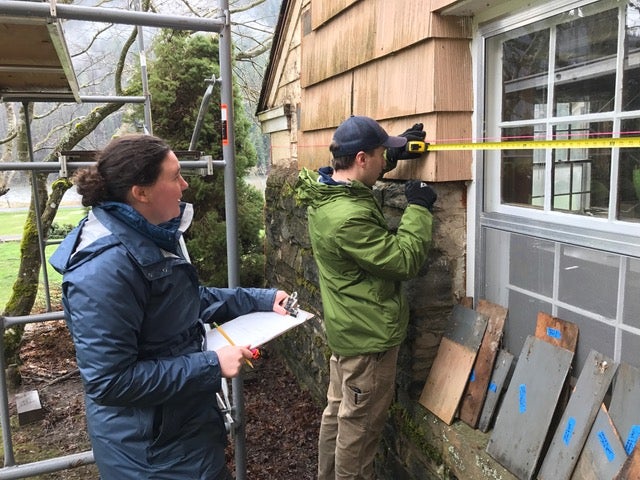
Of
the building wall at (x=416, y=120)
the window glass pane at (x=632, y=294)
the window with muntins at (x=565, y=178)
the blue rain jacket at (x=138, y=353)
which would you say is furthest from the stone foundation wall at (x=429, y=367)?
the blue rain jacket at (x=138, y=353)

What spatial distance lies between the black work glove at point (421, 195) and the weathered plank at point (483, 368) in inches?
24.2

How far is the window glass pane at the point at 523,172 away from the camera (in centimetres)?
Answer: 225

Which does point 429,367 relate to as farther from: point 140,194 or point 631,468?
point 140,194

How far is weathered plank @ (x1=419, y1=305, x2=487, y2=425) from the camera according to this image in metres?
2.54

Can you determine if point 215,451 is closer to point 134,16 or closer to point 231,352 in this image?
point 231,352

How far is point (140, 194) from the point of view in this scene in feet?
5.33

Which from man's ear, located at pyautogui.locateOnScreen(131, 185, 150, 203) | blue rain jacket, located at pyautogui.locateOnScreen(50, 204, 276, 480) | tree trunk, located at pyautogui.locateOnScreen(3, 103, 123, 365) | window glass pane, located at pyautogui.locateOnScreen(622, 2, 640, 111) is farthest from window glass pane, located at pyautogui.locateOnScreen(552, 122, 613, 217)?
tree trunk, located at pyautogui.locateOnScreen(3, 103, 123, 365)

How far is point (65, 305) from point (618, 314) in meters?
1.96

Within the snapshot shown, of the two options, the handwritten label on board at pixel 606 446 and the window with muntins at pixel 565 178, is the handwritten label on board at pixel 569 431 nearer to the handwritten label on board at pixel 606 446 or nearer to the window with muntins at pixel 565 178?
the handwritten label on board at pixel 606 446

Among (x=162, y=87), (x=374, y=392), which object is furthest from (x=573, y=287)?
(x=162, y=87)

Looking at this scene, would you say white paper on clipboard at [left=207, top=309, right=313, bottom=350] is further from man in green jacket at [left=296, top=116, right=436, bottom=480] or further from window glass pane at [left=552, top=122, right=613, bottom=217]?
window glass pane at [left=552, top=122, right=613, bottom=217]

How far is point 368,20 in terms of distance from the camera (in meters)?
3.15

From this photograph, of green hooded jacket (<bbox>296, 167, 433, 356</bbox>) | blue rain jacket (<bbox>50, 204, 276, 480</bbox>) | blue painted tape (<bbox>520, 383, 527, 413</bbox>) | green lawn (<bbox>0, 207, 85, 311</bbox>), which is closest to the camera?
blue rain jacket (<bbox>50, 204, 276, 480</bbox>)

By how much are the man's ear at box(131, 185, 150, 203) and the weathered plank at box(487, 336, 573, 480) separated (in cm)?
171
